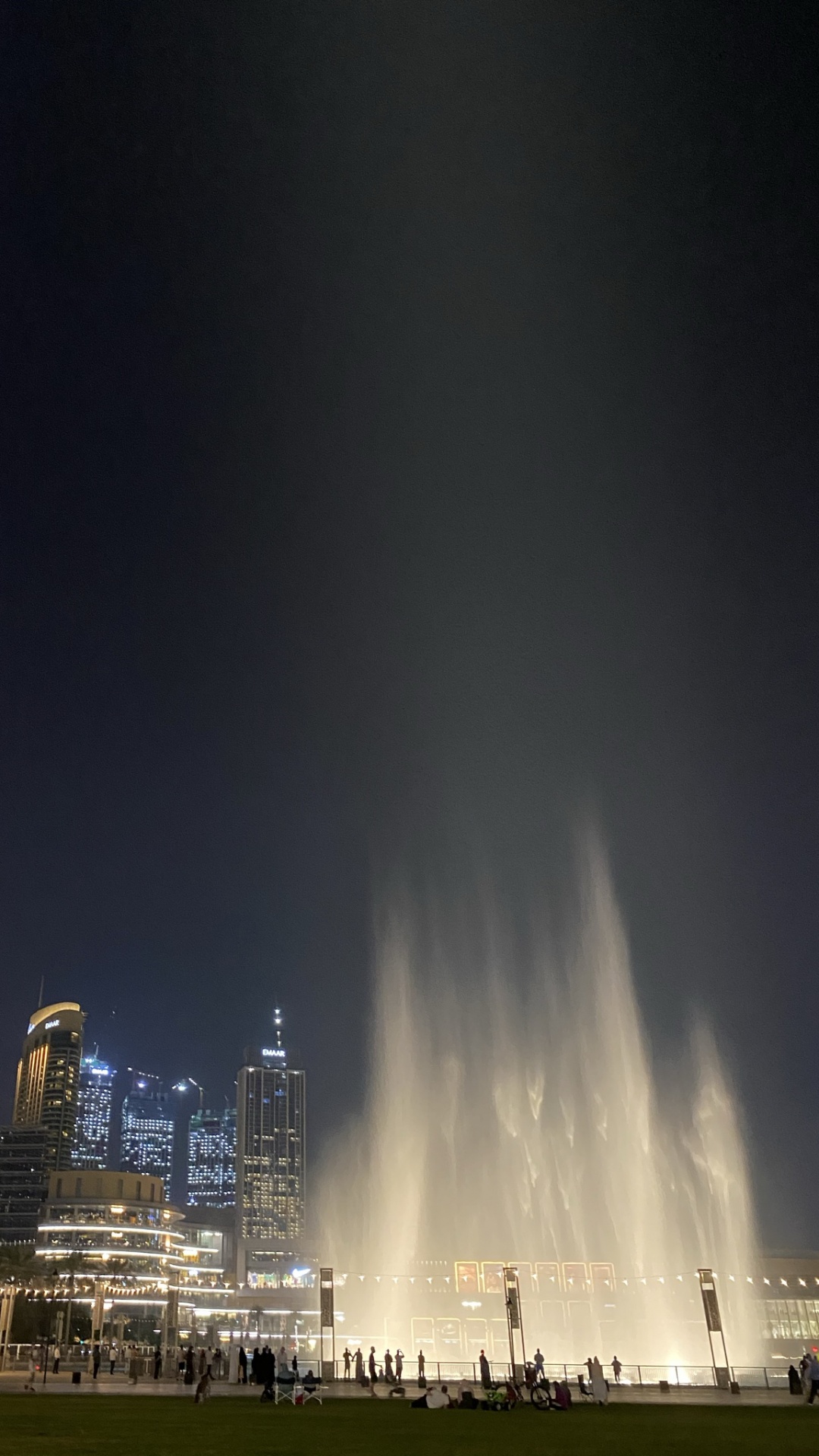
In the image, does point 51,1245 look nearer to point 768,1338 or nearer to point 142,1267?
point 142,1267

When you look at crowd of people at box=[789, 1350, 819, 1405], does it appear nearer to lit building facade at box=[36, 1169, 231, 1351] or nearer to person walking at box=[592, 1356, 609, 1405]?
person walking at box=[592, 1356, 609, 1405]

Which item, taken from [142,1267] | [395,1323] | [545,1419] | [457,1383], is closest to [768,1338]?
[395,1323]

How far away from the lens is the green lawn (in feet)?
60.6

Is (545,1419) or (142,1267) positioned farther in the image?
(142,1267)

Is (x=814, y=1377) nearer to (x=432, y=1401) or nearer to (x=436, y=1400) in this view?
(x=436, y=1400)

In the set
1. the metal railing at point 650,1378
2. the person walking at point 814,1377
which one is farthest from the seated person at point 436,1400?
the person walking at point 814,1377

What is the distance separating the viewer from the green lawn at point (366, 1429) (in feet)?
60.6

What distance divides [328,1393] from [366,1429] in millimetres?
18664

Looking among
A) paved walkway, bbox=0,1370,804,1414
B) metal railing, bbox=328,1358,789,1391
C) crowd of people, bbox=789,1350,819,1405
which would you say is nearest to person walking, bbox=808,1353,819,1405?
crowd of people, bbox=789,1350,819,1405

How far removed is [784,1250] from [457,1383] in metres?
166

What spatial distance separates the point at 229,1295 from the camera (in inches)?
7126

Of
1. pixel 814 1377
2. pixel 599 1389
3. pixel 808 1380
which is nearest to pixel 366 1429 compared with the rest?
pixel 599 1389

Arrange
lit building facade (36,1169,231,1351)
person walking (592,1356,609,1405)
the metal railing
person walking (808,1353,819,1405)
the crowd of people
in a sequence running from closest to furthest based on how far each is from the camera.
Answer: person walking (808,1353,819,1405) → the crowd of people → person walking (592,1356,609,1405) → the metal railing → lit building facade (36,1169,231,1351)

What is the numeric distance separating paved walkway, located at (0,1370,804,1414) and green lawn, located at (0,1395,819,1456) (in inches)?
116
